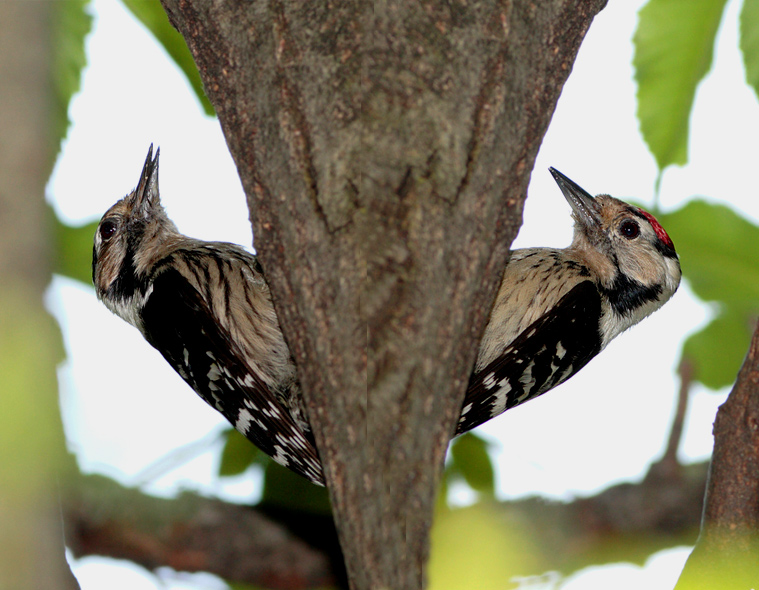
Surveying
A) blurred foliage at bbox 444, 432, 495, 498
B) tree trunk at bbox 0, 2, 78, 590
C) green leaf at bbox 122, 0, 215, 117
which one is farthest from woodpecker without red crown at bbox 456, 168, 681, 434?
tree trunk at bbox 0, 2, 78, 590

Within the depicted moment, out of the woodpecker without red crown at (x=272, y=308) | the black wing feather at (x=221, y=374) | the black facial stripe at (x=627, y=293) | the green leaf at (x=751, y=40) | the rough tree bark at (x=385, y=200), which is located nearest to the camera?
the rough tree bark at (x=385, y=200)

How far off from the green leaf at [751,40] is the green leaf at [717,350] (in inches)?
55.5

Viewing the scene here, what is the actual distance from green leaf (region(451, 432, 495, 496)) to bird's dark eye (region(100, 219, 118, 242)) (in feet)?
6.34

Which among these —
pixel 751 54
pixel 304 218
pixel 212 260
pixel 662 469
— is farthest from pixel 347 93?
pixel 662 469

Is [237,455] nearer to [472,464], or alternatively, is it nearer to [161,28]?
[472,464]

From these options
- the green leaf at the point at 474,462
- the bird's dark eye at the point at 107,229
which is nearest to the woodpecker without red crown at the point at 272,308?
the bird's dark eye at the point at 107,229

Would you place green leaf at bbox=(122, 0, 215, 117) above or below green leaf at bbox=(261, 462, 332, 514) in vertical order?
above

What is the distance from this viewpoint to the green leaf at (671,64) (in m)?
2.76

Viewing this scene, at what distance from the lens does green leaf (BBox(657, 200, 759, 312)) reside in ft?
11.2

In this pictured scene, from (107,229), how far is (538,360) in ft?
7.07

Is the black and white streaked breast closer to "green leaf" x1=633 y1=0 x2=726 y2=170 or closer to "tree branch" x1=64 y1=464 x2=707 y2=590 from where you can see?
"tree branch" x1=64 y1=464 x2=707 y2=590

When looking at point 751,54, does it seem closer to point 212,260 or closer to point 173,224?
point 212,260

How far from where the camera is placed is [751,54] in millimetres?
2549

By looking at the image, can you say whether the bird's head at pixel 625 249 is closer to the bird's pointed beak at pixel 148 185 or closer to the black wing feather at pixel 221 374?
the black wing feather at pixel 221 374
